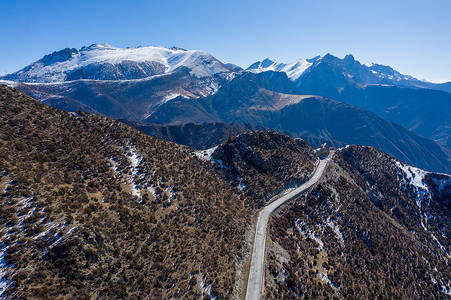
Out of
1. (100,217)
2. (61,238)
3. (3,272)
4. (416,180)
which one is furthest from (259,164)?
(416,180)

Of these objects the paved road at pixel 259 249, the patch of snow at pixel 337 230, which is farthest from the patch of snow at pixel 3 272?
the patch of snow at pixel 337 230

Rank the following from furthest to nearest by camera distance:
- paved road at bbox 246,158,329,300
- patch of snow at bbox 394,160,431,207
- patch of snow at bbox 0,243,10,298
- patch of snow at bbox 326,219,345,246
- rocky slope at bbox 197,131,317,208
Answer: patch of snow at bbox 394,160,431,207 < rocky slope at bbox 197,131,317,208 < patch of snow at bbox 326,219,345,246 < paved road at bbox 246,158,329,300 < patch of snow at bbox 0,243,10,298

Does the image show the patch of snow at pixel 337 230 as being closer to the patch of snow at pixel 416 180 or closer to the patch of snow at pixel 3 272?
the patch of snow at pixel 3 272

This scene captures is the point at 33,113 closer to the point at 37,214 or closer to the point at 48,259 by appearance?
the point at 37,214

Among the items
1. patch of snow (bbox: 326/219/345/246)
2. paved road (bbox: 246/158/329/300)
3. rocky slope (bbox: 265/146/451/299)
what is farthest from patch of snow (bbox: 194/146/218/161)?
patch of snow (bbox: 326/219/345/246)

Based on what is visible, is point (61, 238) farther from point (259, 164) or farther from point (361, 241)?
point (361, 241)

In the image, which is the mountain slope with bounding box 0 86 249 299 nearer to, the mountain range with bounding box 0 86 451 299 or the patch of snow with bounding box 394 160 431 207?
the mountain range with bounding box 0 86 451 299

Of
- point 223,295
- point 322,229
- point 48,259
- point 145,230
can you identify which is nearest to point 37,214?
point 48,259
